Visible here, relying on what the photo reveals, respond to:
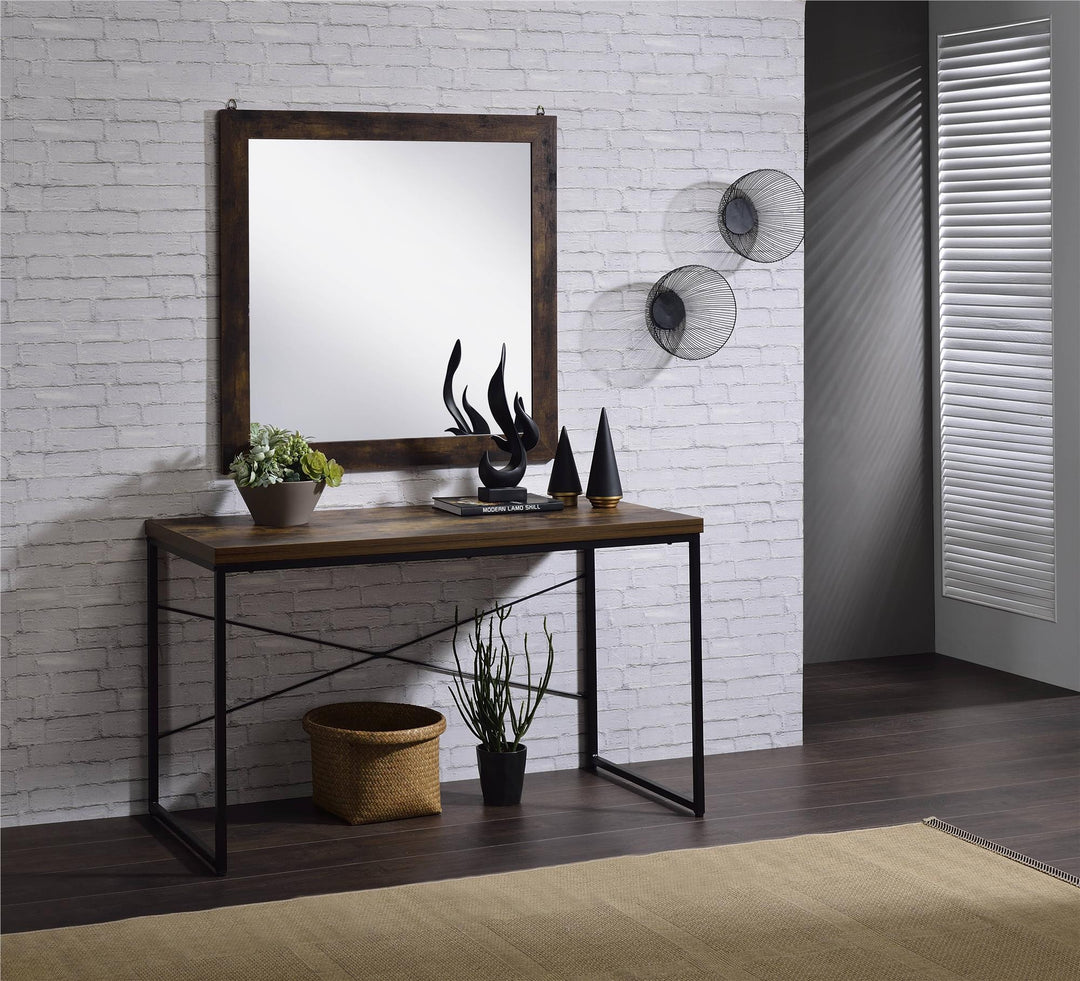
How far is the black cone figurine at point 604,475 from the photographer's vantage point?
4320 mm

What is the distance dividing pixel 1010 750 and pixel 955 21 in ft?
9.74

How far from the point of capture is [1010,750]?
15.8 feet

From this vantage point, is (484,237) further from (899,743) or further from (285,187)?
(899,743)

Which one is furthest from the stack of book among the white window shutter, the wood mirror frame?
the white window shutter

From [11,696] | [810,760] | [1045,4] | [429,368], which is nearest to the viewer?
[11,696]

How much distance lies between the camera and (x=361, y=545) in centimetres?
378

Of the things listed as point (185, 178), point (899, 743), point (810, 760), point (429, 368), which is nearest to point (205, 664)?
point (429, 368)

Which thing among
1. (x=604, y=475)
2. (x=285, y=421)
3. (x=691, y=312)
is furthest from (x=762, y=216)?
(x=285, y=421)

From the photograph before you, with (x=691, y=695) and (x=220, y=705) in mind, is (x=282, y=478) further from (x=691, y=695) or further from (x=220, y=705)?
(x=691, y=695)

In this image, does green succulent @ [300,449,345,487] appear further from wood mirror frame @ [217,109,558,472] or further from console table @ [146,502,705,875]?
wood mirror frame @ [217,109,558,472]

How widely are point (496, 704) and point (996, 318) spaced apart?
2764mm

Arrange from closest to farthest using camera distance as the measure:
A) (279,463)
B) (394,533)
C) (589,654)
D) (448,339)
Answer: (394,533), (279,463), (448,339), (589,654)

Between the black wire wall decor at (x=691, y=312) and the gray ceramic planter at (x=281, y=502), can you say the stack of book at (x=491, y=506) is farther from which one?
the black wire wall decor at (x=691, y=312)

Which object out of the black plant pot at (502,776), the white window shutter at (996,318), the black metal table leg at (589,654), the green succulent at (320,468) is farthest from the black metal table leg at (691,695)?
the white window shutter at (996,318)
